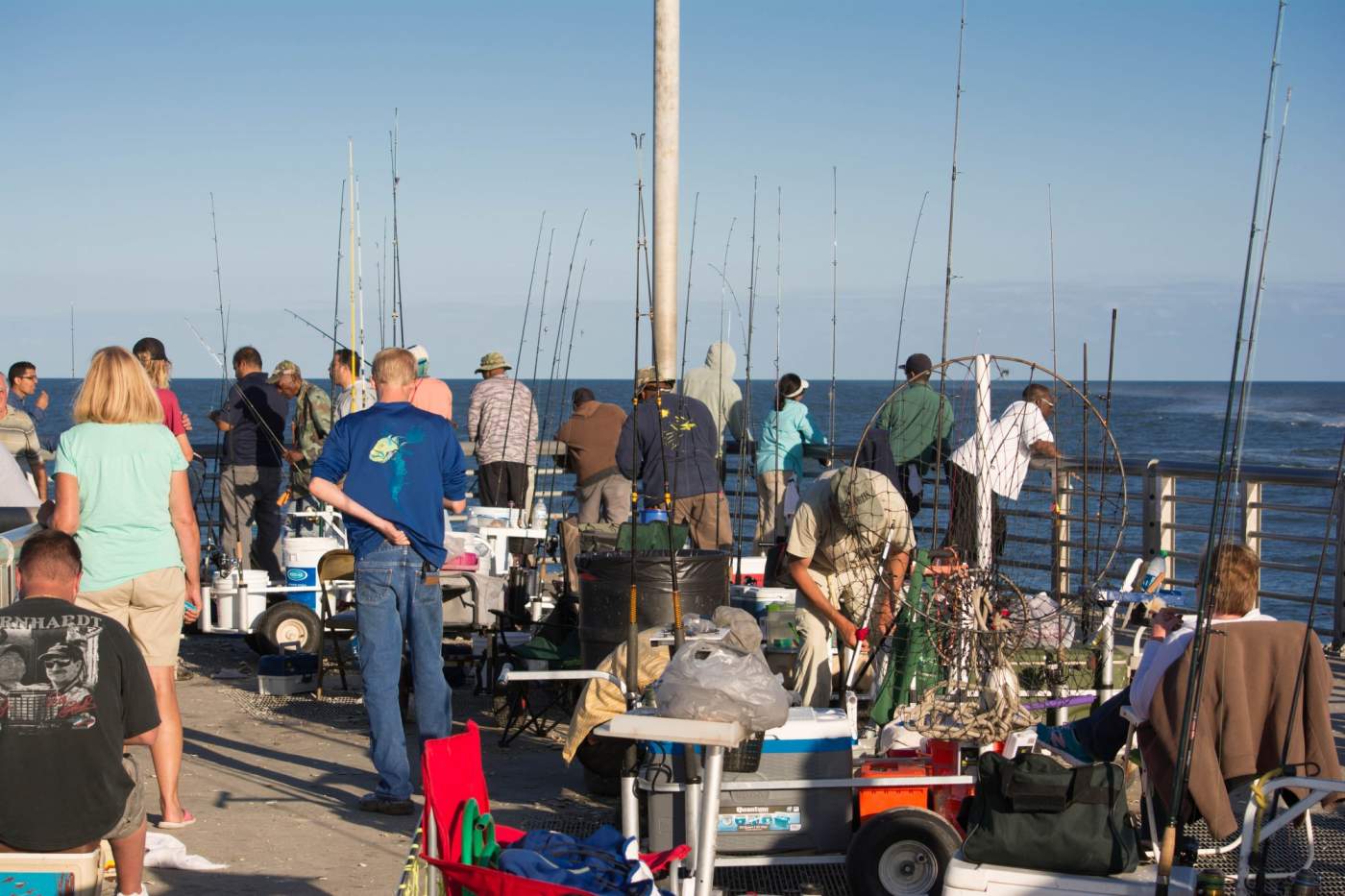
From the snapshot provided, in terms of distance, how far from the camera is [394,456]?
553cm

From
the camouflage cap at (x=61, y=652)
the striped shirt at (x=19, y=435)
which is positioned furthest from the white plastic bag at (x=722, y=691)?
the striped shirt at (x=19, y=435)

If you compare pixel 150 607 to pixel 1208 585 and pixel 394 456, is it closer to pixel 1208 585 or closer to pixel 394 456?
pixel 394 456

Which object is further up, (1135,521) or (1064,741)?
(1135,521)

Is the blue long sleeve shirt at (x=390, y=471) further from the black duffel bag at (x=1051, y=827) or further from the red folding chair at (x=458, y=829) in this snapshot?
the black duffel bag at (x=1051, y=827)

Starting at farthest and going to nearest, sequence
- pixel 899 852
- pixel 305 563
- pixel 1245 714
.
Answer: pixel 305 563
pixel 899 852
pixel 1245 714

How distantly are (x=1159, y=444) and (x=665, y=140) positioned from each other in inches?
1551

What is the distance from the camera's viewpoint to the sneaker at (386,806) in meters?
5.51

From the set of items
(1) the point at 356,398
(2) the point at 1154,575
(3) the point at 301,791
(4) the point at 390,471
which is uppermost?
(1) the point at 356,398

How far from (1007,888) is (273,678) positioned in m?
4.93

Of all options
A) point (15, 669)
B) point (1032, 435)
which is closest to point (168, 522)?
point (15, 669)

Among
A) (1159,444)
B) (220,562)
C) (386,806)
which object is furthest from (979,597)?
(1159,444)

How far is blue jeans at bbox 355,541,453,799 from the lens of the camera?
549 centimetres

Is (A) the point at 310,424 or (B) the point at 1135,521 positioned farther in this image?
(A) the point at 310,424

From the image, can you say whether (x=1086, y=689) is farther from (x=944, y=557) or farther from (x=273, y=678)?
(x=273, y=678)
